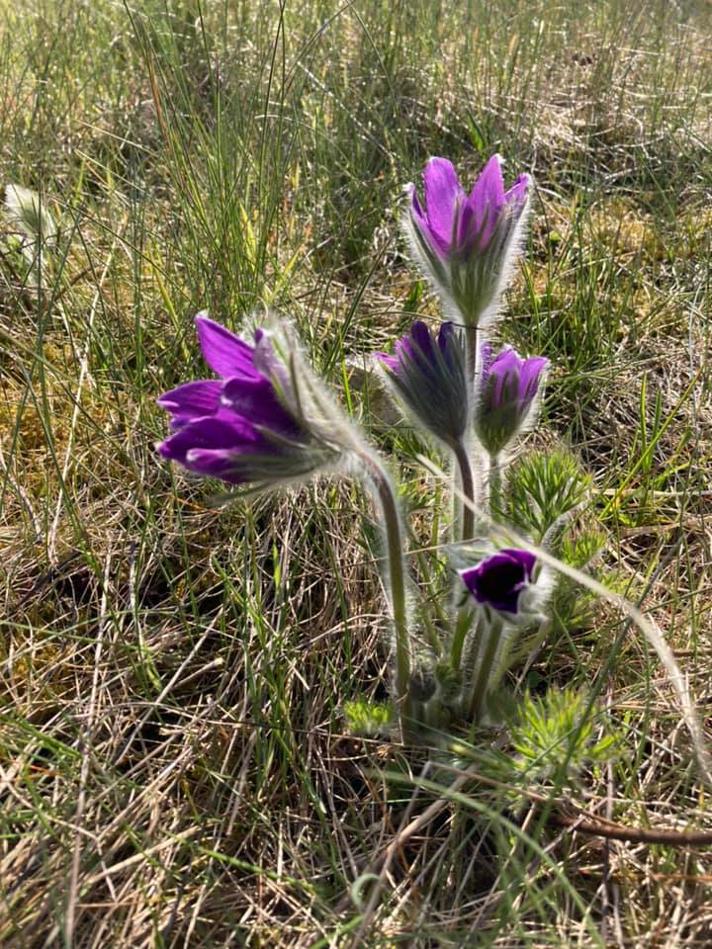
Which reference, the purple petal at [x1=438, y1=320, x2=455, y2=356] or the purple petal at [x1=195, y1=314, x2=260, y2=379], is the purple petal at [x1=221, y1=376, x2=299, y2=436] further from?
the purple petal at [x1=438, y1=320, x2=455, y2=356]

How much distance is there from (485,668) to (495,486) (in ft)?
1.07

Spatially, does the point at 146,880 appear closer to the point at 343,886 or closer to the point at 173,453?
the point at 343,886

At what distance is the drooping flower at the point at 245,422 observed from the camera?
98 centimetres

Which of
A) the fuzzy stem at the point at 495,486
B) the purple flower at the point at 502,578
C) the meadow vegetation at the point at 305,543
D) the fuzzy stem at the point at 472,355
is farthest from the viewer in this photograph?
the fuzzy stem at the point at 495,486

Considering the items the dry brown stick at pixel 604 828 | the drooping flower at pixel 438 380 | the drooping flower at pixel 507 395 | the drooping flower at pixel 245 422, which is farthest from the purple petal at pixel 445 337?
the dry brown stick at pixel 604 828

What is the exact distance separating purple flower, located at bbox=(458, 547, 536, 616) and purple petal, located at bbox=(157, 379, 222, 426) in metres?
0.35

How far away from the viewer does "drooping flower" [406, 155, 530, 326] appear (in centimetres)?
116

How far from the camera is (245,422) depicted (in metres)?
0.99

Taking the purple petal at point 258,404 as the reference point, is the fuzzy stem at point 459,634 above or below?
below

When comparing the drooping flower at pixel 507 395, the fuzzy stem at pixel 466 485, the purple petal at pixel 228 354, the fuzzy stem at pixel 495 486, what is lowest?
the fuzzy stem at pixel 495 486

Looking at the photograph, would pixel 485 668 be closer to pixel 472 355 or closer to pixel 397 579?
pixel 397 579

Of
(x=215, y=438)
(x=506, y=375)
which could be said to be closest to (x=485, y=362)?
(x=506, y=375)

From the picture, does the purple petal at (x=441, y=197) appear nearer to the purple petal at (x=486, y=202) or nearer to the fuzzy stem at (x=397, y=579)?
the purple petal at (x=486, y=202)

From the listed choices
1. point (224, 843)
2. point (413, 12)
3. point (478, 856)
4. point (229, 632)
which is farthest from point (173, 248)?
point (413, 12)
